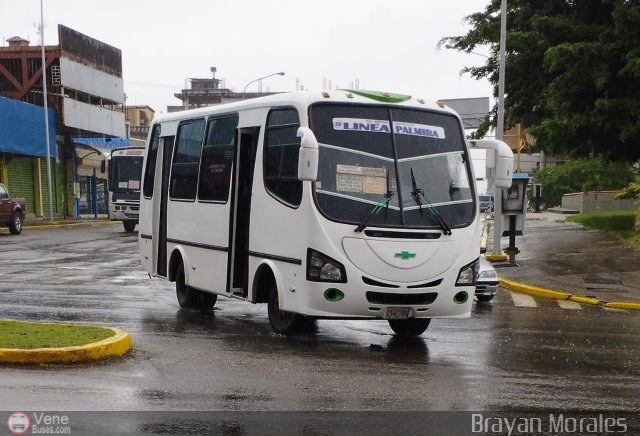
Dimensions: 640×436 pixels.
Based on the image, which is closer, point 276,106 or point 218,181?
point 276,106

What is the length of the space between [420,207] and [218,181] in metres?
3.34

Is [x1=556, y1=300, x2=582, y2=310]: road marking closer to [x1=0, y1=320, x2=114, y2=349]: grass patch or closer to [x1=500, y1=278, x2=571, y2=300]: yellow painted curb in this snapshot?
[x1=500, y1=278, x2=571, y2=300]: yellow painted curb

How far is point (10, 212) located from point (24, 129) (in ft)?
43.4

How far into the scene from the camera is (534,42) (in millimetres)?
31094

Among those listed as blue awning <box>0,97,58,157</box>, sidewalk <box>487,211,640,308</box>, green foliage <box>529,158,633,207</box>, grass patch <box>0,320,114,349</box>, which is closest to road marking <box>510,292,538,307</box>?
sidewalk <box>487,211,640,308</box>

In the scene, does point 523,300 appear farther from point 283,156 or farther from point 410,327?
point 283,156

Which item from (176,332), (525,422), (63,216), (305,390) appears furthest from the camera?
(63,216)

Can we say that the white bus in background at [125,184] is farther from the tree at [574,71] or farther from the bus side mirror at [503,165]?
the bus side mirror at [503,165]

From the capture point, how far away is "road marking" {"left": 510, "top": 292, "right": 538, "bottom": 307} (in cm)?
1783

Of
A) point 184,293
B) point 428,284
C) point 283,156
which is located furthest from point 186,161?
point 428,284

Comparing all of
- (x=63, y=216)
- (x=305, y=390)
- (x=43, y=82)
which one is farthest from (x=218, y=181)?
(x=63, y=216)

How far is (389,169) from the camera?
441 inches

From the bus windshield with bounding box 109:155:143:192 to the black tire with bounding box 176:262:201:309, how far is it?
2400 centimetres

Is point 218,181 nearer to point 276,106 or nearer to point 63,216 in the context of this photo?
point 276,106
